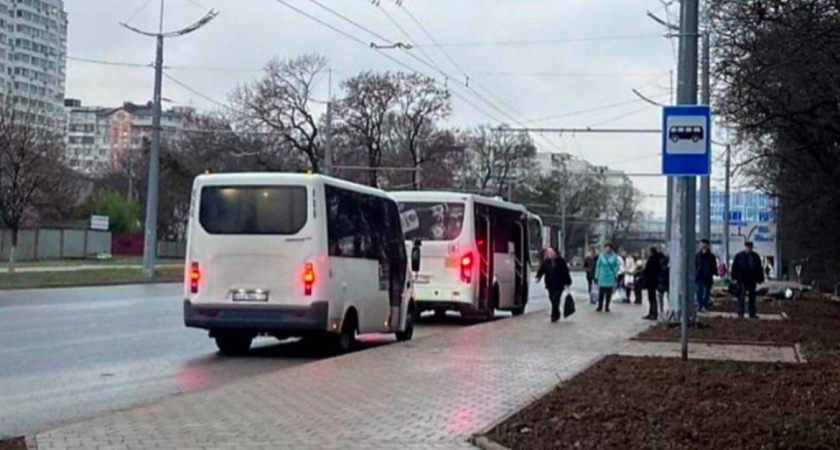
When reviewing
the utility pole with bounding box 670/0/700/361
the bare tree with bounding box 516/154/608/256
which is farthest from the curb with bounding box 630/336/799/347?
the bare tree with bounding box 516/154/608/256

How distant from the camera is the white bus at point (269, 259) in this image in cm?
1680

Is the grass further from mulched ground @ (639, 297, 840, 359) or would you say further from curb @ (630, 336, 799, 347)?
curb @ (630, 336, 799, 347)

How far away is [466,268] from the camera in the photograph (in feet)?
84.3

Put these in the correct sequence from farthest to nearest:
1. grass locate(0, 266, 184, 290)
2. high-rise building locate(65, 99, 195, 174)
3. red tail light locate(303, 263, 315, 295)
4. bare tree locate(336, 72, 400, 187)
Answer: high-rise building locate(65, 99, 195, 174) → bare tree locate(336, 72, 400, 187) → grass locate(0, 266, 184, 290) → red tail light locate(303, 263, 315, 295)

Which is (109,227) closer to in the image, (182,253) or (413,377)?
(182,253)

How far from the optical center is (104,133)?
137 meters

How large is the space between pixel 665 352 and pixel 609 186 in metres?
99.6

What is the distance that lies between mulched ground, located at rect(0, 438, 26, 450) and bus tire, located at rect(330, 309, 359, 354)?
901 cm

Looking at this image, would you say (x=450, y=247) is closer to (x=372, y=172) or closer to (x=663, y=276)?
(x=663, y=276)

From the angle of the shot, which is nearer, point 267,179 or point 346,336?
point 267,179

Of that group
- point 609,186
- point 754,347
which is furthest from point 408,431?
point 609,186

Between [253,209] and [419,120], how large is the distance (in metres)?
49.4

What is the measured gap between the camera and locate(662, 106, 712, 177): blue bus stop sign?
547 inches

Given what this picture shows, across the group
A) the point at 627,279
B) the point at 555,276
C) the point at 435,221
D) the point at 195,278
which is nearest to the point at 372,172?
the point at 627,279
